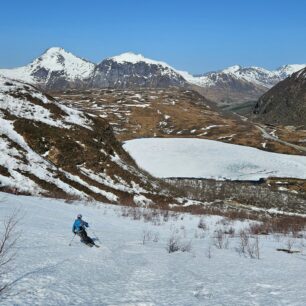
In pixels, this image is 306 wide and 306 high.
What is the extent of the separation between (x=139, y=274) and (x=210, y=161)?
216ft

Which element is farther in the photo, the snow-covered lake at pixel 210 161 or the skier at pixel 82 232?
the snow-covered lake at pixel 210 161

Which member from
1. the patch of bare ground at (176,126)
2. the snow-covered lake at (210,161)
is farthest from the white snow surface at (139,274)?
the patch of bare ground at (176,126)

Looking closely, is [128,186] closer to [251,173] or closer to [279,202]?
[279,202]

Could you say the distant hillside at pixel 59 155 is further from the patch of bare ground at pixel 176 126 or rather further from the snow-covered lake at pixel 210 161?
the patch of bare ground at pixel 176 126

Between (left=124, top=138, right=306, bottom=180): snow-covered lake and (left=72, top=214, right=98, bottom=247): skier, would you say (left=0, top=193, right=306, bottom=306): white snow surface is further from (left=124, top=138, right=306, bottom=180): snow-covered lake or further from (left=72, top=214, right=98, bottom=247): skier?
(left=124, top=138, right=306, bottom=180): snow-covered lake

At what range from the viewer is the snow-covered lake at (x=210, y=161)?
66.9 meters

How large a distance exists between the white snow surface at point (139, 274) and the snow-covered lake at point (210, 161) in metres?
51.9

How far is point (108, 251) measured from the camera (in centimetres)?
1248

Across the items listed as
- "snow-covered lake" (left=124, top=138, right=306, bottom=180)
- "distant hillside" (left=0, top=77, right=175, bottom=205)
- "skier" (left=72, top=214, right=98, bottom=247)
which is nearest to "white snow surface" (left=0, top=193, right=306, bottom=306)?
"skier" (left=72, top=214, right=98, bottom=247)

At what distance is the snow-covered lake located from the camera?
66.9 m

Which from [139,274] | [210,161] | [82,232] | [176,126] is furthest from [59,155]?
[176,126]

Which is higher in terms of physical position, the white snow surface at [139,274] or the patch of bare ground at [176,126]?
the patch of bare ground at [176,126]

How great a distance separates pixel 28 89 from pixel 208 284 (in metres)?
48.0

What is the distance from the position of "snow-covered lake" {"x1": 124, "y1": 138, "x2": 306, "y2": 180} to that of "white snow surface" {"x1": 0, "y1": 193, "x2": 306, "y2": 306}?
170 feet
